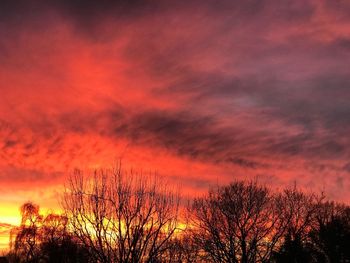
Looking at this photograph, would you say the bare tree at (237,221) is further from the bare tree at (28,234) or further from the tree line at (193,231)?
the bare tree at (28,234)

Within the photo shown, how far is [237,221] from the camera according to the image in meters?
37.8

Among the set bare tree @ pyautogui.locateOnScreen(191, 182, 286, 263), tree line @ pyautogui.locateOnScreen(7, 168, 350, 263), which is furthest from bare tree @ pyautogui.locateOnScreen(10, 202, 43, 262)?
bare tree @ pyautogui.locateOnScreen(191, 182, 286, 263)

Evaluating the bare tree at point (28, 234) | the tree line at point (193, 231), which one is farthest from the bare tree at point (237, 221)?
the bare tree at point (28, 234)

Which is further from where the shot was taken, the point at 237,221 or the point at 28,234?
the point at 28,234

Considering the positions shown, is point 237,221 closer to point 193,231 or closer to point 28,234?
point 193,231

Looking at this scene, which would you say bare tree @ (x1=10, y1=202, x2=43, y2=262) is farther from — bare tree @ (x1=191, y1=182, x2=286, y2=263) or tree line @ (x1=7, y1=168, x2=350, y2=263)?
bare tree @ (x1=191, y1=182, x2=286, y2=263)

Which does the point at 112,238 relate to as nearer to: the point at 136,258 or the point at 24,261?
Result: the point at 136,258

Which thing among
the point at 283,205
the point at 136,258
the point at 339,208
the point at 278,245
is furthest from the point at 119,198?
the point at 339,208

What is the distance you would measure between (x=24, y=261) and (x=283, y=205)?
36731 millimetres

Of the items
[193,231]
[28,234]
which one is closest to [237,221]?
[193,231]

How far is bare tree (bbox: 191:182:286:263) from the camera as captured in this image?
36.3 m

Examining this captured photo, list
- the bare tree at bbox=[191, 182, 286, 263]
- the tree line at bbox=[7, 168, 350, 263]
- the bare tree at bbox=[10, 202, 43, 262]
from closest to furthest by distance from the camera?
the tree line at bbox=[7, 168, 350, 263] < the bare tree at bbox=[191, 182, 286, 263] < the bare tree at bbox=[10, 202, 43, 262]

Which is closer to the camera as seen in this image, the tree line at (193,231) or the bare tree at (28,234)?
the tree line at (193,231)

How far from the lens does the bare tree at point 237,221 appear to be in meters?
36.3
